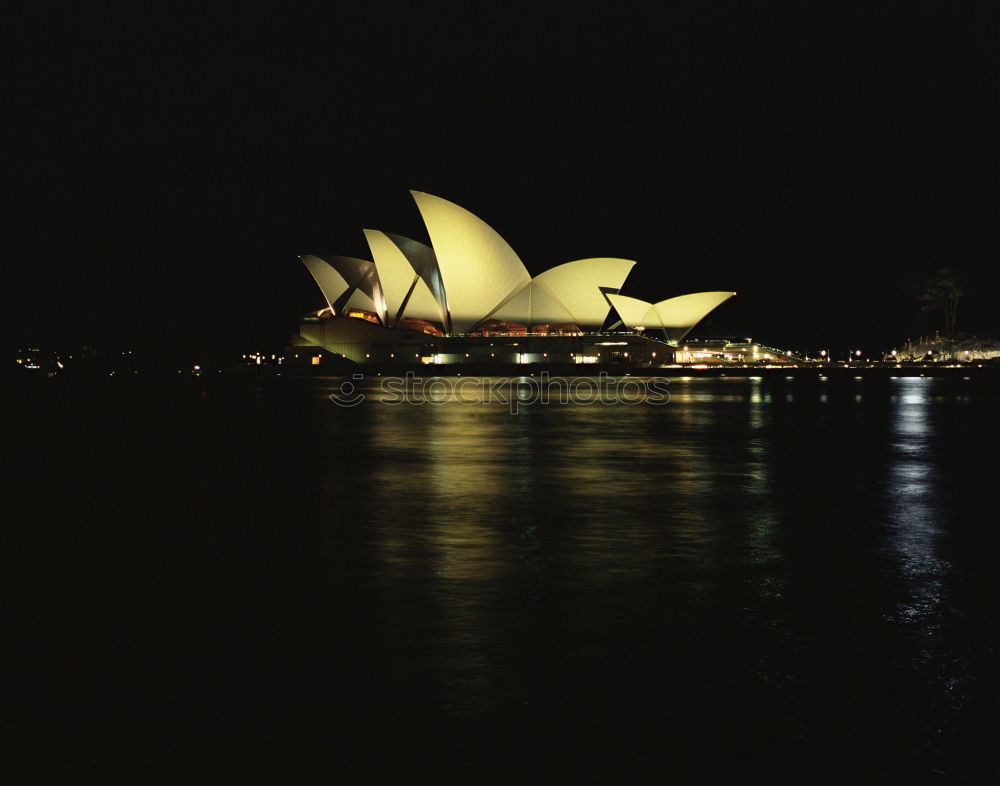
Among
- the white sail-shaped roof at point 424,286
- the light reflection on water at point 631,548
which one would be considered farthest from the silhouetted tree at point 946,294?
the light reflection on water at point 631,548

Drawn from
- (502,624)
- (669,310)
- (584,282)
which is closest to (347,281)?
(584,282)

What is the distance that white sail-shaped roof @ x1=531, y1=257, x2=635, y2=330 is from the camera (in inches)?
2795

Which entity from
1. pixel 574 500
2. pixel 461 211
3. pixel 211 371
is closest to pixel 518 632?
pixel 574 500

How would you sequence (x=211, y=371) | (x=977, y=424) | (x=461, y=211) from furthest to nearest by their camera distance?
1. (x=211, y=371)
2. (x=461, y=211)
3. (x=977, y=424)

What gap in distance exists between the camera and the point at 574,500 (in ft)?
37.1

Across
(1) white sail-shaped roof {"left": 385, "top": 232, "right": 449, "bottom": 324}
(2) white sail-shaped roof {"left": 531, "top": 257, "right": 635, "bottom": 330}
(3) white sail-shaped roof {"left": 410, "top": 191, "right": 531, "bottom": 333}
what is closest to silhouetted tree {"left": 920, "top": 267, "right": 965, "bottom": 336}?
(2) white sail-shaped roof {"left": 531, "top": 257, "right": 635, "bottom": 330}

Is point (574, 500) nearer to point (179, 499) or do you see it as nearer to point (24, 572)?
point (179, 499)

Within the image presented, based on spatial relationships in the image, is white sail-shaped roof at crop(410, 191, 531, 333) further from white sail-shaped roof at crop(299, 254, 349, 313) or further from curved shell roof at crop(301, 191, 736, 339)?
white sail-shaped roof at crop(299, 254, 349, 313)

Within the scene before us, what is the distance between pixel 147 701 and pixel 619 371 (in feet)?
215

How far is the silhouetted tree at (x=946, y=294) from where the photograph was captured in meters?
72.2

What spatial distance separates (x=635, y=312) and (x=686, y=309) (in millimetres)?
3740

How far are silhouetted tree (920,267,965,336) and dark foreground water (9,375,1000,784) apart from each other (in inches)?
2491

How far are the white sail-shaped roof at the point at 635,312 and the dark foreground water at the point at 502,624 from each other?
6045 cm

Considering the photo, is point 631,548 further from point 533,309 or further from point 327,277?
point 327,277
